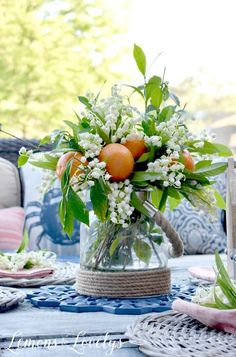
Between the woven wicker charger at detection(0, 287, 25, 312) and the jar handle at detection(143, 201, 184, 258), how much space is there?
269mm

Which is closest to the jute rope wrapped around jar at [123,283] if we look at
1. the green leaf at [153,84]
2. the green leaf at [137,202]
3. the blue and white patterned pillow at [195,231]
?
the green leaf at [137,202]

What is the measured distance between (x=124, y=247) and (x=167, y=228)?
0.09 metres

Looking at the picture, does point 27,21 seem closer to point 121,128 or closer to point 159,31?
point 159,31

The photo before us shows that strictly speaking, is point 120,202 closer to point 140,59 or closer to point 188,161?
point 188,161

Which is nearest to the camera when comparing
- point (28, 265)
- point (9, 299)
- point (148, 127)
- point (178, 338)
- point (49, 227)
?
point (178, 338)

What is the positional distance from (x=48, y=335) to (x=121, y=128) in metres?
0.42

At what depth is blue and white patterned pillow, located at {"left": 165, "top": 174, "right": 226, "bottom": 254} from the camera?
2.55 m

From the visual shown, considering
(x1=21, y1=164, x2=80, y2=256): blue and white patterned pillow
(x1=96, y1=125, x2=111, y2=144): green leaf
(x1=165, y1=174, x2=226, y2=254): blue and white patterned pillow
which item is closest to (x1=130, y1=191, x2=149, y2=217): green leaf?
(x1=96, y1=125, x2=111, y2=144): green leaf

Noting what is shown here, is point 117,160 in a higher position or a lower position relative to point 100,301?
higher

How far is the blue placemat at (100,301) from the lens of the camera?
104 centimetres

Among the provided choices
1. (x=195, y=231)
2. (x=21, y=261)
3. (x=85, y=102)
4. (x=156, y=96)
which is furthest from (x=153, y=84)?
(x=195, y=231)

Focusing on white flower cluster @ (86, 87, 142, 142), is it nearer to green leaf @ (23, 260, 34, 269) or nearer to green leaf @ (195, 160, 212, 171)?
green leaf @ (195, 160, 212, 171)

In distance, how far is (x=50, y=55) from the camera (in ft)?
26.1

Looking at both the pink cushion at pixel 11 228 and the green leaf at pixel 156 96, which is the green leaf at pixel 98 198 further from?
the pink cushion at pixel 11 228
